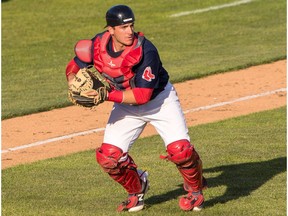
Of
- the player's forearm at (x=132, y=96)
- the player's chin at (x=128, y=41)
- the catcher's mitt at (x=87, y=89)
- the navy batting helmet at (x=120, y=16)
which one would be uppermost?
the navy batting helmet at (x=120, y=16)

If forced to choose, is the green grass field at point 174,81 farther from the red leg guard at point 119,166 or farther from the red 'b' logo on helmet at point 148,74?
the red 'b' logo on helmet at point 148,74

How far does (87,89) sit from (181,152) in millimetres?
1153

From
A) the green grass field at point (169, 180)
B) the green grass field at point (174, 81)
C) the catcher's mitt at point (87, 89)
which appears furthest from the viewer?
the green grass field at point (174, 81)

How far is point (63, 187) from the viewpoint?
38.4 feet

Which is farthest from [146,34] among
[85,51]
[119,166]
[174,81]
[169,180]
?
Answer: [119,166]

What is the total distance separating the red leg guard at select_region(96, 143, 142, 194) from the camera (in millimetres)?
10312

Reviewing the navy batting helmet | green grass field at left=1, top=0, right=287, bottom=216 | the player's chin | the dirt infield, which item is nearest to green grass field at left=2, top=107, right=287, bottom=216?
green grass field at left=1, top=0, right=287, bottom=216

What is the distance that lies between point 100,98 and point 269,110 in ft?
23.6

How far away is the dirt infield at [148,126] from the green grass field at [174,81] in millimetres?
443

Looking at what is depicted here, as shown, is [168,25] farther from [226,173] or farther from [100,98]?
[100,98]

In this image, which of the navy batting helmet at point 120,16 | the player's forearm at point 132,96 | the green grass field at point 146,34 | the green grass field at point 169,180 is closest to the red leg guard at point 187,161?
the green grass field at point 169,180

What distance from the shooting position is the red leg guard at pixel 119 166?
1031cm

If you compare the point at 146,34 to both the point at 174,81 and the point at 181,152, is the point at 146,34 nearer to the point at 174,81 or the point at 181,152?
the point at 174,81

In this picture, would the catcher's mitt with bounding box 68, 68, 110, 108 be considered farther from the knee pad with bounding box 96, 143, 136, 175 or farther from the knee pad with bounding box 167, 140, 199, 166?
the knee pad with bounding box 167, 140, 199, 166
